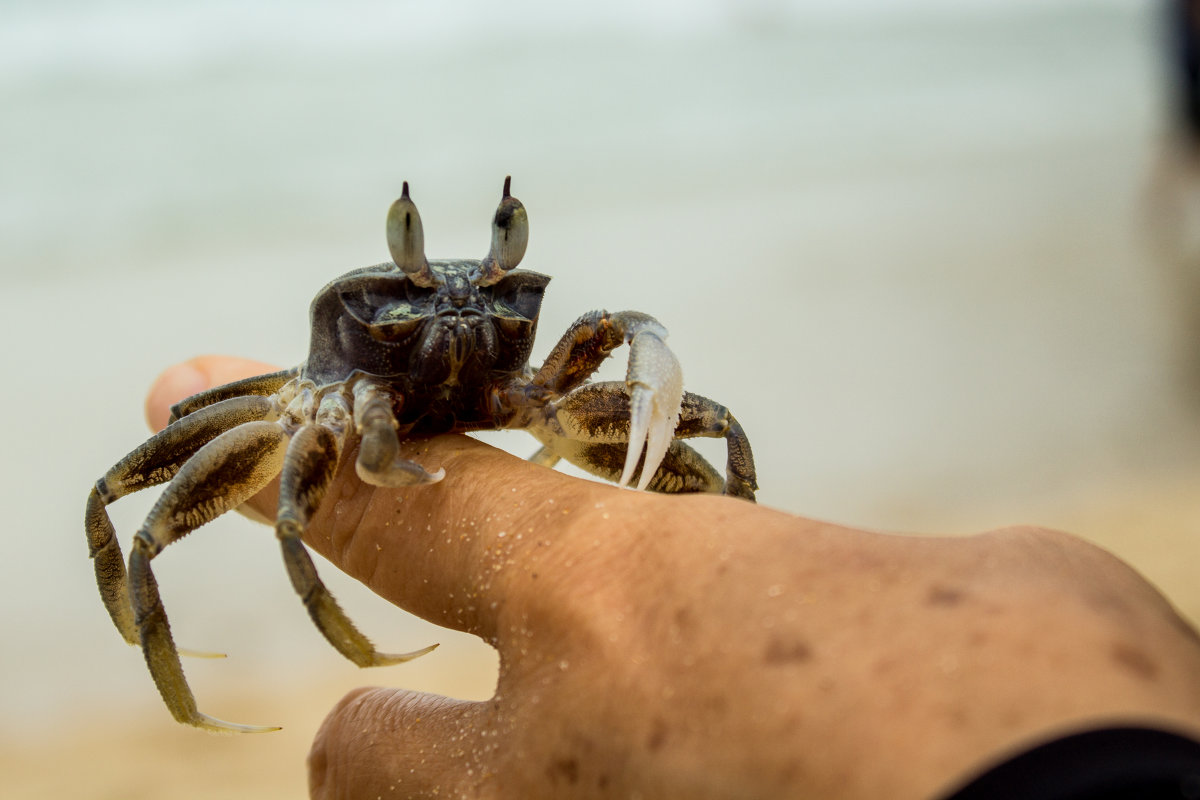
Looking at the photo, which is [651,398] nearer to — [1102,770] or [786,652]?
[786,652]

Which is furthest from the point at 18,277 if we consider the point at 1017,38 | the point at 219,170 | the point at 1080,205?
the point at 1017,38

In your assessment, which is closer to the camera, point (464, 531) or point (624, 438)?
point (464, 531)

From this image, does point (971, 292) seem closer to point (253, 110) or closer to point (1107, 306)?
point (1107, 306)

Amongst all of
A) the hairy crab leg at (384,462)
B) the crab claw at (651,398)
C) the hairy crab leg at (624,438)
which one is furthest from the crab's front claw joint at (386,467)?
the hairy crab leg at (624,438)

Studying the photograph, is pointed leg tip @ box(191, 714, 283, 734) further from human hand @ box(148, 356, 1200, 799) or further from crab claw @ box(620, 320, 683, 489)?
crab claw @ box(620, 320, 683, 489)

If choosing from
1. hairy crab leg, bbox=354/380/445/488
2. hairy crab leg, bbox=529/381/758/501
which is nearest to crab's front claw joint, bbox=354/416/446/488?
hairy crab leg, bbox=354/380/445/488

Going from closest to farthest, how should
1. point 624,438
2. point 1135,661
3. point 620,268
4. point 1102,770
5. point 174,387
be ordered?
point 1102,770, point 1135,661, point 624,438, point 174,387, point 620,268

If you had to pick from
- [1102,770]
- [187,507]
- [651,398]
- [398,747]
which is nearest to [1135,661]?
[1102,770]

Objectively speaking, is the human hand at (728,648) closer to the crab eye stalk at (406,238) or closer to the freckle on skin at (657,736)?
the freckle on skin at (657,736)
